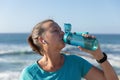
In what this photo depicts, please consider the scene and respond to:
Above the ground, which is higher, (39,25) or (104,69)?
(39,25)

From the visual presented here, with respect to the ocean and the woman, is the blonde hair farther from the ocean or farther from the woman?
the ocean

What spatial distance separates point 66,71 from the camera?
10.7 ft

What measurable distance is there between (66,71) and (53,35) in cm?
33

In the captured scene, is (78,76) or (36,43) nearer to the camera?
(78,76)

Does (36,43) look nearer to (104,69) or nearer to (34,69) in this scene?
(34,69)

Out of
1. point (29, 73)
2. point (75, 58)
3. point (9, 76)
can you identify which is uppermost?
point (75, 58)

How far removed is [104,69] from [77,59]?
253 millimetres

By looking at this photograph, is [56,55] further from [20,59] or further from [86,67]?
[20,59]

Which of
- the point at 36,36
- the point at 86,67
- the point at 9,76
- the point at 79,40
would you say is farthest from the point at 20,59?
the point at 79,40

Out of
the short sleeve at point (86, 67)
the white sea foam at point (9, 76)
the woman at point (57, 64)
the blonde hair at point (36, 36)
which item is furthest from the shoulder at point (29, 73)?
the white sea foam at point (9, 76)

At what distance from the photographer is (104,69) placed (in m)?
3.22

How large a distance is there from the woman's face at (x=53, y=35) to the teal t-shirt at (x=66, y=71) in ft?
0.62

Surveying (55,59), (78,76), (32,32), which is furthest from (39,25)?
(78,76)

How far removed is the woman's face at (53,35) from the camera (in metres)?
3.20
